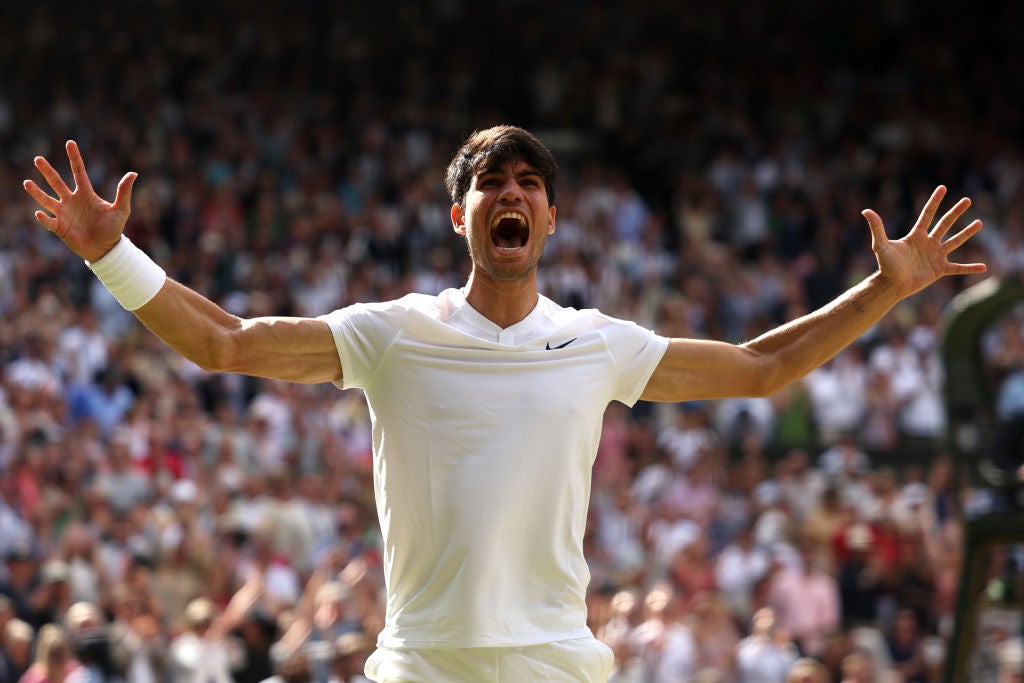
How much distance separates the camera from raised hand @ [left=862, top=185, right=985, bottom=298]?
3.95 m

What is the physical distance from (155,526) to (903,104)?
12.6m

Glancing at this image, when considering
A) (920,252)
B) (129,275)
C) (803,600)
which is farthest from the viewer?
(803,600)

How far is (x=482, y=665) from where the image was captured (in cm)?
361

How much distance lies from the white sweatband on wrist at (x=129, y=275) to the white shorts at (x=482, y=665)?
94cm

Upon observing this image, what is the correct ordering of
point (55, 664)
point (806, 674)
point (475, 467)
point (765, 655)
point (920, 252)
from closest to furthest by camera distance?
point (475, 467) → point (920, 252) → point (55, 664) → point (806, 674) → point (765, 655)

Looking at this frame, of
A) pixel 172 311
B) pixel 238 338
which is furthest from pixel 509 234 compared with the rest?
pixel 172 311

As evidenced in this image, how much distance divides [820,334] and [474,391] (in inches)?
33.6

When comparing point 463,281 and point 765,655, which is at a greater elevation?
point 463,281

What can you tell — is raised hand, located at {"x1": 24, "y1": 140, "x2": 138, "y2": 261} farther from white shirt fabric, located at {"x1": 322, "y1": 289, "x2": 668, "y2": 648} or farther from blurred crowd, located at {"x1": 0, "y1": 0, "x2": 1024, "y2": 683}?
blurred crowd, located at {"x1": 0, "y1": 0, "x2": 1024, "y2": 683}

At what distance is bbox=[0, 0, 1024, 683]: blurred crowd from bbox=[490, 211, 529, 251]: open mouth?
2.86 m

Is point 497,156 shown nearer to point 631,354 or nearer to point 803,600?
point 631,354

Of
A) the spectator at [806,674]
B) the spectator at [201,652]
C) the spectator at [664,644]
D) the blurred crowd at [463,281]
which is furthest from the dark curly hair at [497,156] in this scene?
the spectator at [664,644]

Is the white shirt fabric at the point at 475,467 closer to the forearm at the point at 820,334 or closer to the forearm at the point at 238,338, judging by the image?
the forearm at the point at 238,338

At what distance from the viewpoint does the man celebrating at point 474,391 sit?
11.8ft
